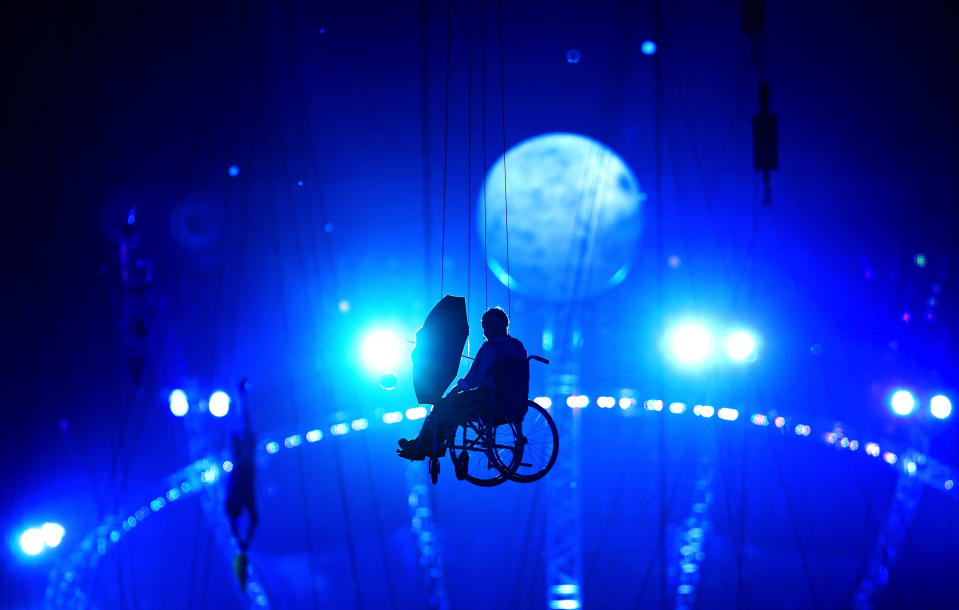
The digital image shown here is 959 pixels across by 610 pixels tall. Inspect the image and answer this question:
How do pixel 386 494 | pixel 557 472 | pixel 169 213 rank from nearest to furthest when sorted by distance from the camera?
pixel 557 472
pixel 169 213
pixel 386 494

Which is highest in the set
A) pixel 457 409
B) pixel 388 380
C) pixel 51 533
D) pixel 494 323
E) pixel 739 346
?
pixel 739 346

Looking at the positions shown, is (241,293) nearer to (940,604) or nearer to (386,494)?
(386,494)

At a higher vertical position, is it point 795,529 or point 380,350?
point 380,350

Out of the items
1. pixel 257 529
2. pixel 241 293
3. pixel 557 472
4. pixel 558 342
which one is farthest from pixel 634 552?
pixel 241 293

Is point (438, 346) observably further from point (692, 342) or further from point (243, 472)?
point (692, 342)

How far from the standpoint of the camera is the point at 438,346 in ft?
17.1

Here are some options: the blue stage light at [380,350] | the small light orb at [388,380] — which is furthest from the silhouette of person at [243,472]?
the small light orb at [388,380]

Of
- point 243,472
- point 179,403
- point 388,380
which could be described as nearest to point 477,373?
point 388,380

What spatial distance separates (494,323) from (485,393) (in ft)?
1.47

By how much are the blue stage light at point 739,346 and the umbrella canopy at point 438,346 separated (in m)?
9.18

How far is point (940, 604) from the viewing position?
13.2 meters

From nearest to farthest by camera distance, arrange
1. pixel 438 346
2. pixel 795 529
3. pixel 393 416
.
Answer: pixel 438 346
pixel 795 529
pixel 393 416

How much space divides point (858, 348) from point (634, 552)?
18.1 feet

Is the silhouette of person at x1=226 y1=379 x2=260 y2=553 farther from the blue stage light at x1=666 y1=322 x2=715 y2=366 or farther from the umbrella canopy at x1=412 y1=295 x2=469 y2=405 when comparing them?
the blue stage light at x1=666 y1=322 x2=715 y2=366
